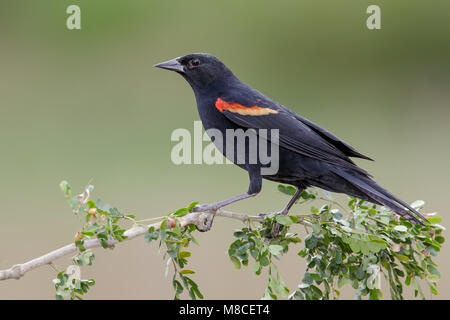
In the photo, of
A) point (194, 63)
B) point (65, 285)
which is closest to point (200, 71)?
point (194, 63)

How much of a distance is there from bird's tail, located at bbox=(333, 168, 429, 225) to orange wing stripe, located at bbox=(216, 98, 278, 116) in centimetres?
43

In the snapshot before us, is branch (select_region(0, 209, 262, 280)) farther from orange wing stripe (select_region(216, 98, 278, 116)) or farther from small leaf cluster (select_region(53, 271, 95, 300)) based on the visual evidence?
orange wing stripe (select_region(216, 98, 278, 116))

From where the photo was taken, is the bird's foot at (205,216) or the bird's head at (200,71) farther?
the bird's head at (200,71)

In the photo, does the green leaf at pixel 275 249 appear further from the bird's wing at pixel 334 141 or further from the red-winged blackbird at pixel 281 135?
the bird's wing at pixel 334 141

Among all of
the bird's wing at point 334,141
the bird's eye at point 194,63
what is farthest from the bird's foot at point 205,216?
the bird's eye at point 194,63

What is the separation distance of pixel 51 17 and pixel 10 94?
3.06 feet

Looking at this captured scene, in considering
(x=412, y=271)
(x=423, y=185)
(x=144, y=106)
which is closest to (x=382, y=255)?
(x=412, y=271)

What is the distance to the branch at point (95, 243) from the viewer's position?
5.86ft

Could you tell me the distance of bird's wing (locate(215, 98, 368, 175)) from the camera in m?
2.68

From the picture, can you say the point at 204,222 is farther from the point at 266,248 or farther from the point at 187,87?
the point at 187,87

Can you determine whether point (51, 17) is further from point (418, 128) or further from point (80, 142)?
point (418, 128)

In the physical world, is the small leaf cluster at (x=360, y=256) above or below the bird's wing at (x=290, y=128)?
below

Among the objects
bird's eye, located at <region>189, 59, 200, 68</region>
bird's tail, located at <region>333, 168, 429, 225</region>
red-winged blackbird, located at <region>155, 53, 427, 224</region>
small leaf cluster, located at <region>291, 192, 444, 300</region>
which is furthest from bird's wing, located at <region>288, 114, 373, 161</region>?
bird's eye, located at <region>189, 59, 200, 68</region>

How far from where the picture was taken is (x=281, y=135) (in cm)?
273
